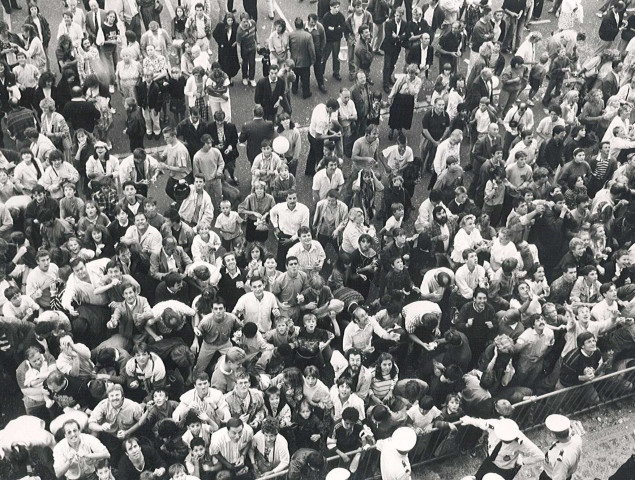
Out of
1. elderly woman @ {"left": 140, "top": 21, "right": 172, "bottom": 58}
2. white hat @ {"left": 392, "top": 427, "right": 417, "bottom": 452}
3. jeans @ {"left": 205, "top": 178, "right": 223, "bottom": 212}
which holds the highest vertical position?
elderly woman @ {"left": 140, "top": 21, "right": 172, "bottom": 58}

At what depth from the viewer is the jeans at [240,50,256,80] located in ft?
52.0

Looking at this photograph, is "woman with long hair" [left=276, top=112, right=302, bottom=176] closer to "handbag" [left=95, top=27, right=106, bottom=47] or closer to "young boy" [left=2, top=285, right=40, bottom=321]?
"handbag" [left=95, top=27, right=106, bottom=47]

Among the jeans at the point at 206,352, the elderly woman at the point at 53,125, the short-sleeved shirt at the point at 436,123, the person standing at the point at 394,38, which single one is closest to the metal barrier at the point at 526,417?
the jeans at the point at 206,352

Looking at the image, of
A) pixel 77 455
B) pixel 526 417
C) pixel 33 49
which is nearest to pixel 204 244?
pixel 77 455

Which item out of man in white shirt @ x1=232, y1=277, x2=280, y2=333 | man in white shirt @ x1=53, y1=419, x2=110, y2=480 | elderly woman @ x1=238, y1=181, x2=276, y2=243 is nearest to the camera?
man in white shirt @ x1=53, y1=419, x2=110, y2=480

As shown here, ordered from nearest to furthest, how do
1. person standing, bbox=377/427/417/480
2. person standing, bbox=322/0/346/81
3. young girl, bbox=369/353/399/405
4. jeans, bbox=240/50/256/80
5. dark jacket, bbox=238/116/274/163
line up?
1. person standing, bbox=377/427/417/480
2. young girl, bbox=369/353/399/405
3. dark jacket, bbox=238/116/274/163
4. jeans, bbox=240/50/256/80
5. person standing, bbox=322/0/346/81

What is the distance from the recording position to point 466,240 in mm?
11375

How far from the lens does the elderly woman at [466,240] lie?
11.3 meters

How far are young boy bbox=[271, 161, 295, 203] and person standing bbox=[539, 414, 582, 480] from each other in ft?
17.7

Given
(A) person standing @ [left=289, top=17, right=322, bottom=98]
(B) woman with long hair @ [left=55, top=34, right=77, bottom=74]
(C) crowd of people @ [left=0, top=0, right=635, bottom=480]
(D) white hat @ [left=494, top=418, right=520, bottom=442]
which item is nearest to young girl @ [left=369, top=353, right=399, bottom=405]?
(C) crowd of people @ [left=0, top=0, right=635, bottom=480]

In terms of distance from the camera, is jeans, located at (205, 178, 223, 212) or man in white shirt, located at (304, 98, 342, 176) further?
man in white shirt, located at (304, 98, 342, 176)

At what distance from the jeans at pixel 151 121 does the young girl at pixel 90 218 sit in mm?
3861

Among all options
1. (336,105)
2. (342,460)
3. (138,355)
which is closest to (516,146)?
(336,105)

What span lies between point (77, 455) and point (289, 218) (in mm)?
4596
